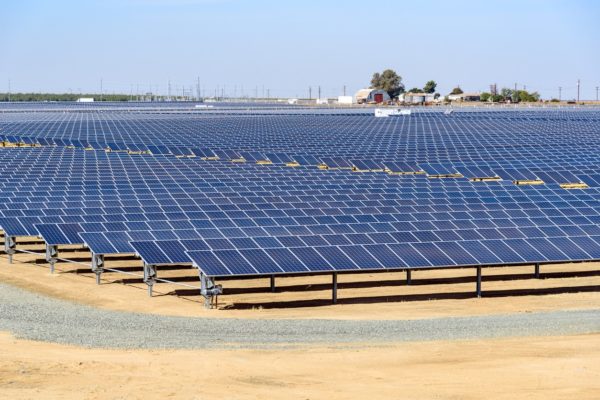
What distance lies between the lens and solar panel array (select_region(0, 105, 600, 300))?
26156mm

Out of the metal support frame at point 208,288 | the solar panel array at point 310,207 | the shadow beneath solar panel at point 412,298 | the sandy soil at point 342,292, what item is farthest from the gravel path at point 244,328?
the shadow beneath solar panel at point 412,298

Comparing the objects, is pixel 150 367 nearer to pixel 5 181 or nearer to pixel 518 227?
pixel 518 227

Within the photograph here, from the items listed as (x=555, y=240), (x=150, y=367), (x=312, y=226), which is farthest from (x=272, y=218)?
(x=150, y=367)

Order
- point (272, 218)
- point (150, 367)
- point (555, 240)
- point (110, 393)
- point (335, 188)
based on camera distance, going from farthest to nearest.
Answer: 1. point (335, 188)
2. point (272, 218)
3. point (555, 240)
4. point (150, 367)
5. point (110, 393)

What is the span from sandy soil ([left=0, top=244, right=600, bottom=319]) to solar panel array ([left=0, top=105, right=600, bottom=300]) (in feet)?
3.38

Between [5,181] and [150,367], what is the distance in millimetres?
28110

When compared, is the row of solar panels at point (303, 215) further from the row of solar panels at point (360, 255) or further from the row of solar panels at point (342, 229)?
the row of solar panels at point (360, 255)

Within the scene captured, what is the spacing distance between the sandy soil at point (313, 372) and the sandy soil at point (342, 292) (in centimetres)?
566

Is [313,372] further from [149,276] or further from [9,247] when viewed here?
[9,247]

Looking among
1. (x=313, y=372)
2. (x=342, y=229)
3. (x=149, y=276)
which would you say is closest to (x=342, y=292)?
(x=342, y=229)

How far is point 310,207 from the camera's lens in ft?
111

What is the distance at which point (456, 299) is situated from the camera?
88.3 ft

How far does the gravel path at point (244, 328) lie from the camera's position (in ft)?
64.8

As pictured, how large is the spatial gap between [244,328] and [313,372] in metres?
4.39
